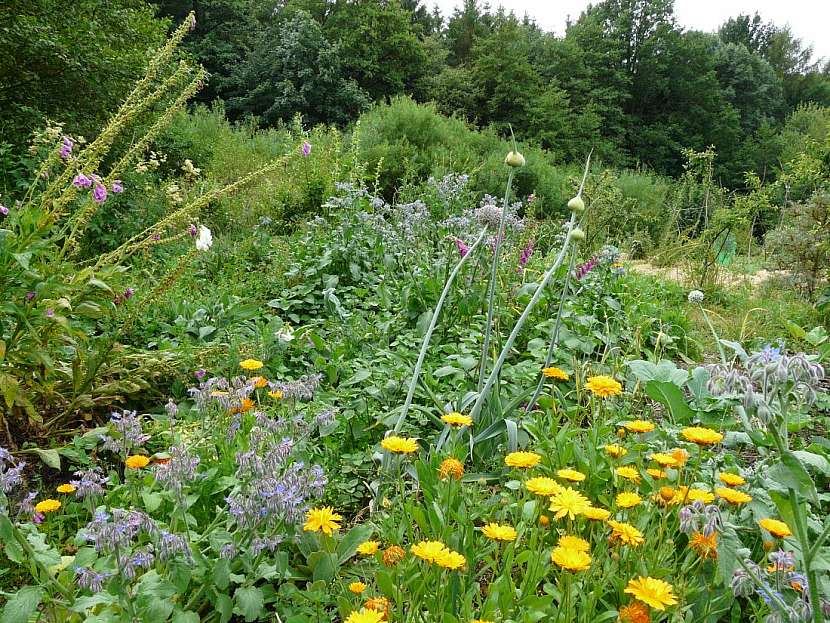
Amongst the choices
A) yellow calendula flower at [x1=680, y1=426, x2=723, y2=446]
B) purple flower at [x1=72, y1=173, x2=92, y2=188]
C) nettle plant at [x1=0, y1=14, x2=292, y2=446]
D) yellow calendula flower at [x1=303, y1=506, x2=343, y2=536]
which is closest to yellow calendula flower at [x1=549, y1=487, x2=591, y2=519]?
yellow calendula flower at [x1=680, y1=426, x2=723, y2=446]

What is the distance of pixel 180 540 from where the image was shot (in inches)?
44.3

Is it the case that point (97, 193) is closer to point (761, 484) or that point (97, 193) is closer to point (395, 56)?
point (761, 484)

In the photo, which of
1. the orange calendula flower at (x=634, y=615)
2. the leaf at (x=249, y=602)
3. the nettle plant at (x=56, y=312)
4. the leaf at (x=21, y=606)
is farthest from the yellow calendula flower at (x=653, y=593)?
the nettle plant at (x=56, y=312)

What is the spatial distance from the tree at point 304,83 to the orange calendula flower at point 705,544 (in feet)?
57.7

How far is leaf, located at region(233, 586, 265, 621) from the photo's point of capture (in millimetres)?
1166

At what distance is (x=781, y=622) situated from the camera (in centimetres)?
90

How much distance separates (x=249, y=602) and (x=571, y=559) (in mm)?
642

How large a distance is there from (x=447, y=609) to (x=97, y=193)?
1.93 m

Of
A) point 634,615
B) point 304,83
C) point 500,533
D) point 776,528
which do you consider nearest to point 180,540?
point 500,533

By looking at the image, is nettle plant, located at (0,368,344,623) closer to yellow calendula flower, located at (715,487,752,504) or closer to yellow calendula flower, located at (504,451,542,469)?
yellow calendula flower, located at (504,451,542,469)

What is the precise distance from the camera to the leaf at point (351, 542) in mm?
1337

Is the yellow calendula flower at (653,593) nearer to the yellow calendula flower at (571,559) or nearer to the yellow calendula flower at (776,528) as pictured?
the yellow calendula flower at (571,559)

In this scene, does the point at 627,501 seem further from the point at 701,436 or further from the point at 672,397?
the point at 672,397

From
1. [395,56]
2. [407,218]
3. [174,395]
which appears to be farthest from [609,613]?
[395,56]
